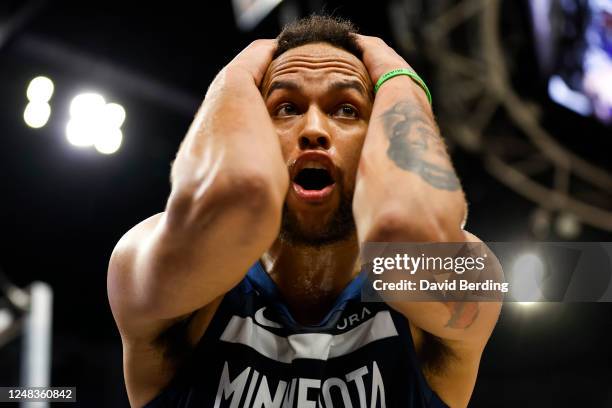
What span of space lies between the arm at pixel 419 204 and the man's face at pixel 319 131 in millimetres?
103

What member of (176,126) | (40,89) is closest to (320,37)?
(40,89)

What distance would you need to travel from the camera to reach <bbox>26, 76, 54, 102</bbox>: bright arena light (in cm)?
480

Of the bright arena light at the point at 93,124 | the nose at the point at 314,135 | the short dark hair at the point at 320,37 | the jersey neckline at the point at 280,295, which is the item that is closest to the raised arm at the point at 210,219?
the nose at the point at 314,135

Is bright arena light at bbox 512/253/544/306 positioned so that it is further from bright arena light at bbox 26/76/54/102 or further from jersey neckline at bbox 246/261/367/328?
bright arena light at bbox 26/76/54/102

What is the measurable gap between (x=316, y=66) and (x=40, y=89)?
3.63 m

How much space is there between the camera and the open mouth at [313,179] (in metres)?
1.54

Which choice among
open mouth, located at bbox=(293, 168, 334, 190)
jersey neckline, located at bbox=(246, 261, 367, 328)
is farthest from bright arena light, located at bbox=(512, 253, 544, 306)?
open mouth, located at bbox=(293, 168, 334, 190)

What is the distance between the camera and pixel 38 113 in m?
4.89

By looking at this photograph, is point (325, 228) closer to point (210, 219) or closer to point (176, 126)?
point (210, 219)

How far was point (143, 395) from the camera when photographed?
1.51 m

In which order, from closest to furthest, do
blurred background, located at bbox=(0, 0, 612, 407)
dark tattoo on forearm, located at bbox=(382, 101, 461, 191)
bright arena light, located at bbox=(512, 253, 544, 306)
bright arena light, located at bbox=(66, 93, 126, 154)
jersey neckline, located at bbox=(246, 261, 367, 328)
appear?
1. dark tattoo on forearm, located at bbox=(382, 101, 461, 191)
2. jersey neckline, located at bbox=(246, 261, 367, 328)
3. bright arena light, located at bbox=(512, 253, 544, 306)
4. blurred background, located at bbox=(0, 0, 612, 407)
5. bright arena light, located at bbox=(66, 93, 126, 154)

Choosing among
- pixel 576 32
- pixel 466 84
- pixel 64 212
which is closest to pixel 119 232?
pixel 64 212

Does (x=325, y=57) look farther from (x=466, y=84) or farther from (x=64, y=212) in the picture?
(x=64, y=212)

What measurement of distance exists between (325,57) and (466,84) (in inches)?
116
